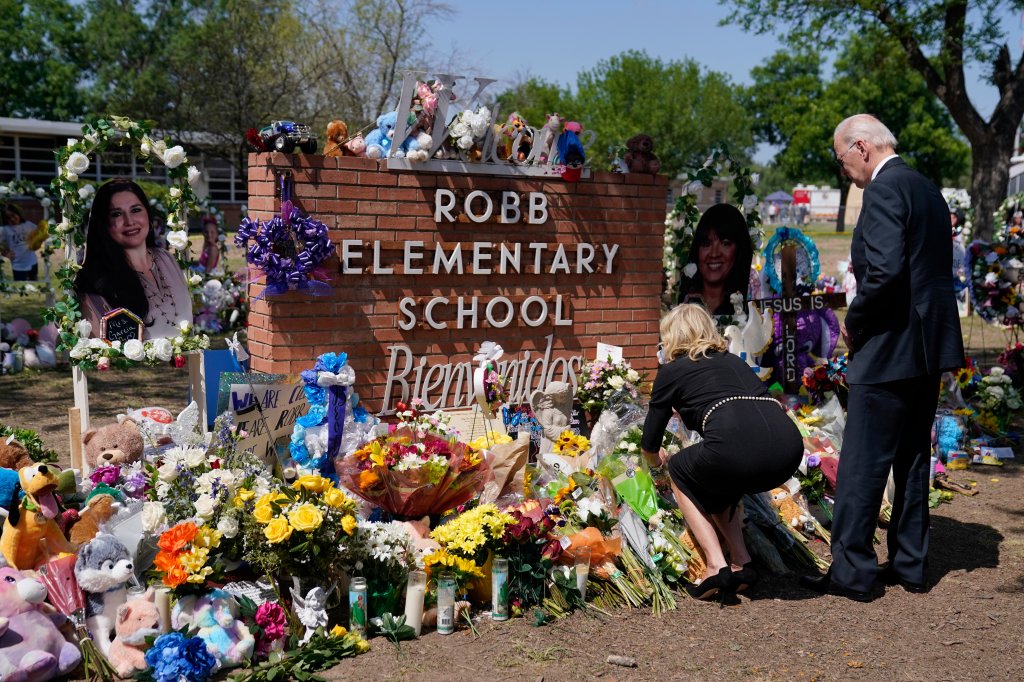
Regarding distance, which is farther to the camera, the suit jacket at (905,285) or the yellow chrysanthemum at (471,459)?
the yellow chrysanthemum at (471,459)

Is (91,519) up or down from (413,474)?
down

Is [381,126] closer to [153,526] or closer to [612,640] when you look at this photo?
[153,526]

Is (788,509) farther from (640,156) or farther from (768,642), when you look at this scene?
(640,156)

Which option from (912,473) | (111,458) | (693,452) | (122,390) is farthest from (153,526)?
(122,390)

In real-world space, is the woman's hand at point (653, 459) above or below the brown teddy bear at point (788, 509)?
above

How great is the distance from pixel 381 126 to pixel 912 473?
370 centimetres

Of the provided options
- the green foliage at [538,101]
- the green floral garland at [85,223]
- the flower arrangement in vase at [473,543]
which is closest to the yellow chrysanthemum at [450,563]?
the flower arrangement in vase at [473,543]

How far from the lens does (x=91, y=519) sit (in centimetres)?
425

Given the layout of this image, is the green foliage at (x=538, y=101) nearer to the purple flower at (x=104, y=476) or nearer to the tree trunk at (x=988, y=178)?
the tree trunk at (x=988, y=178)

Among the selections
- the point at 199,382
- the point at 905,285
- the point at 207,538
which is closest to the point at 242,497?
the point at 207,538

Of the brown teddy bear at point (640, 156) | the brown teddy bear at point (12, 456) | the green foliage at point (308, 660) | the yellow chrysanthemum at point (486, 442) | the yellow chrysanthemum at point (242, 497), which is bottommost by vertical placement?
the green foliage at point (308, 660)

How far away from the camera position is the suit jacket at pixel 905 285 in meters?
4.38

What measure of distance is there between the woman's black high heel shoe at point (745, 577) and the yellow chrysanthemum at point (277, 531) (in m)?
2.07

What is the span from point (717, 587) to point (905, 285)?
5.46ft
